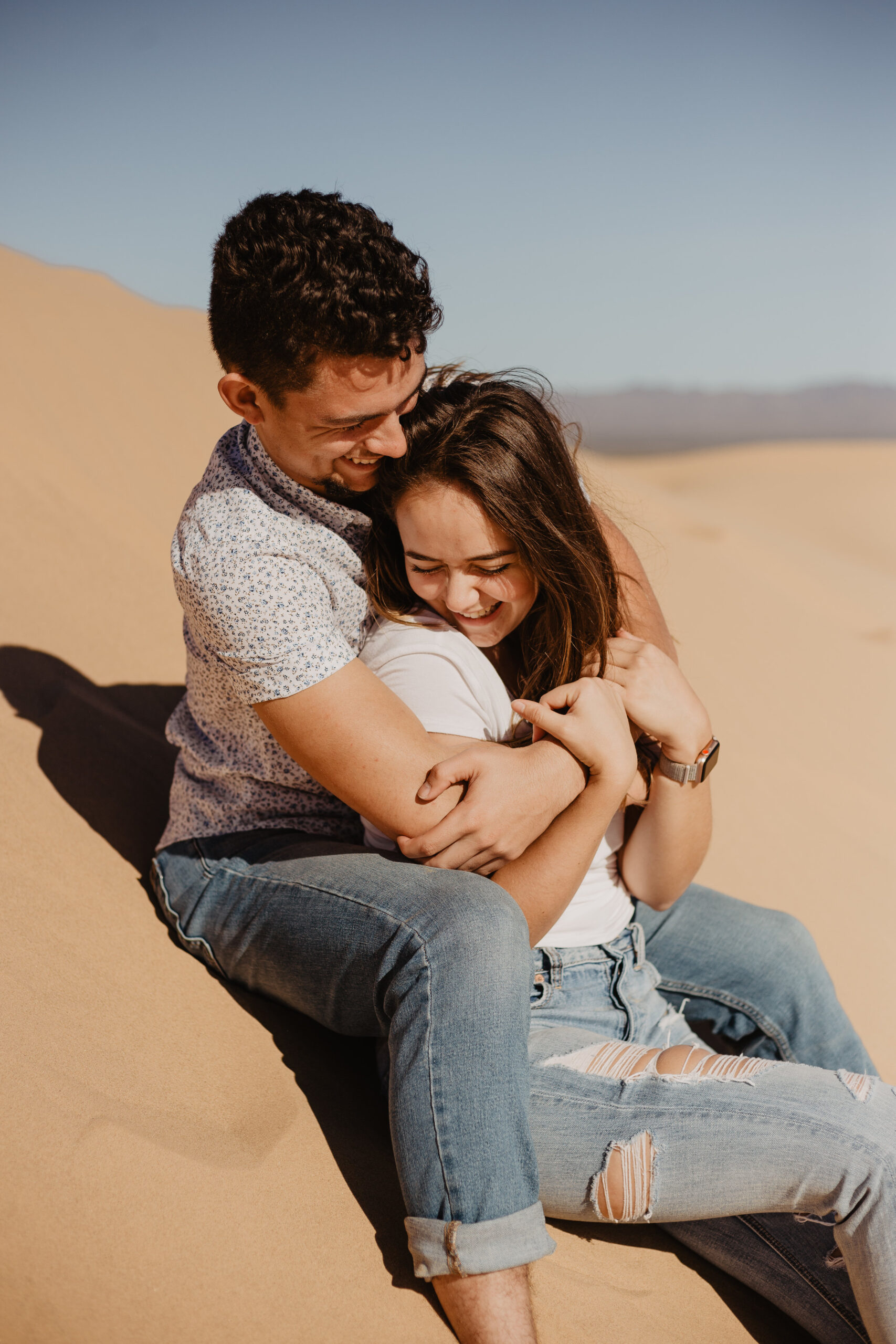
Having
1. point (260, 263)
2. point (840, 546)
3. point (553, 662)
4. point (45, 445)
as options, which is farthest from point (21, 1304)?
point (840, 546)

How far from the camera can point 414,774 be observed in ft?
6.99

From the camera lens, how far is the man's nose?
238 cm

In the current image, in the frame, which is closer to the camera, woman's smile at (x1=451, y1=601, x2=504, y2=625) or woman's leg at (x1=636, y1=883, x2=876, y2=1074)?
woman's smile at (x1=451, y1=601, x2=504, y2=625)

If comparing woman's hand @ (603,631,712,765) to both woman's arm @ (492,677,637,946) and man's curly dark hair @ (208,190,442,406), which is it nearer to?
woman's arm @ (492,677,637,946)

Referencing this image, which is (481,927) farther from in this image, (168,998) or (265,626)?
(168,998)

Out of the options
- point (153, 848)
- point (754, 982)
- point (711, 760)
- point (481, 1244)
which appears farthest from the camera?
point (153, 848)

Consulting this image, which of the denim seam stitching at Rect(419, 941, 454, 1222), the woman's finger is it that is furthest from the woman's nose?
the denim seam stitching at Rect(419, 941, 454, 1222)

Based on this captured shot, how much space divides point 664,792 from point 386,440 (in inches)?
43.7

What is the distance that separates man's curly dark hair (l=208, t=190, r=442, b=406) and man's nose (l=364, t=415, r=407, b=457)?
161mm

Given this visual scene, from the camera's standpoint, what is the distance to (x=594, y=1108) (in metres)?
2.02

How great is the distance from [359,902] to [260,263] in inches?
57.1

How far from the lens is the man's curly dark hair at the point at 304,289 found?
7.29ft

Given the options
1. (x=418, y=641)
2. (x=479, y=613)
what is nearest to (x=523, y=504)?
(x=479, y=613)

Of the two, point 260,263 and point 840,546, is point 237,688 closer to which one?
point 260,263
